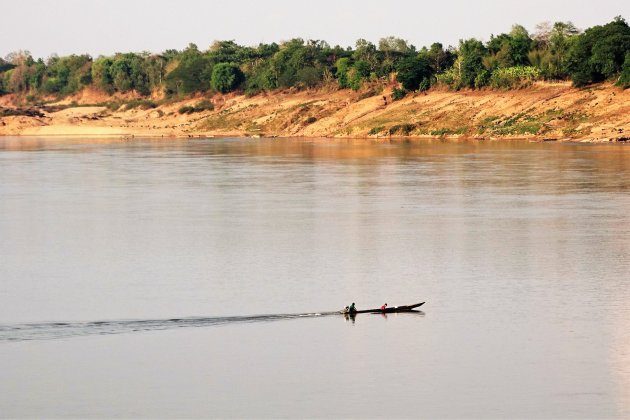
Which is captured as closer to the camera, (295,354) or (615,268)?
(295,354)

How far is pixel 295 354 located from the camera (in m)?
28.1

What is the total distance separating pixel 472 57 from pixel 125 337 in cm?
10387

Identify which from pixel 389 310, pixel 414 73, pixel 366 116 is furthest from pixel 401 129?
pixel 389 310

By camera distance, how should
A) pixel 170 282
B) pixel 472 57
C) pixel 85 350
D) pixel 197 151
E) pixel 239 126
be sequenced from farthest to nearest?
pixel 239 126 < pixel 472 57 < pixel 197 151 < pixel 170 282 < pixel 85 350

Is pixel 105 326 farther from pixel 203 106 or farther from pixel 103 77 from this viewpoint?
pixel 103 77

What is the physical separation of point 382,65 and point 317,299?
110874 mm

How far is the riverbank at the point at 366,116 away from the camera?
109250 mm

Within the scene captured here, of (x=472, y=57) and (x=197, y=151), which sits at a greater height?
(x=472, y=57)

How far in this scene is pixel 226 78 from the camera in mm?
163625

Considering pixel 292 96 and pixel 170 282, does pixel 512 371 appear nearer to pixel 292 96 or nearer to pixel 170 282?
pixel 170 282

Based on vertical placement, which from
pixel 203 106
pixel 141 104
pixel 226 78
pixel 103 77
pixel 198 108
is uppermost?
pixel 103 77

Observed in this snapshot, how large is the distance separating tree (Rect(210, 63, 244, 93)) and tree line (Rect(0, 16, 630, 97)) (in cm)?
14

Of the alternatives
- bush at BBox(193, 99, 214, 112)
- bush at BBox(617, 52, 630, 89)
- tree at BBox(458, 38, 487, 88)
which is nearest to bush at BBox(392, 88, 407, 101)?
tree at BBox(458, 38, 487, 88)

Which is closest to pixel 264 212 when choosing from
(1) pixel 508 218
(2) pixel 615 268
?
(1) pixel 508 218
